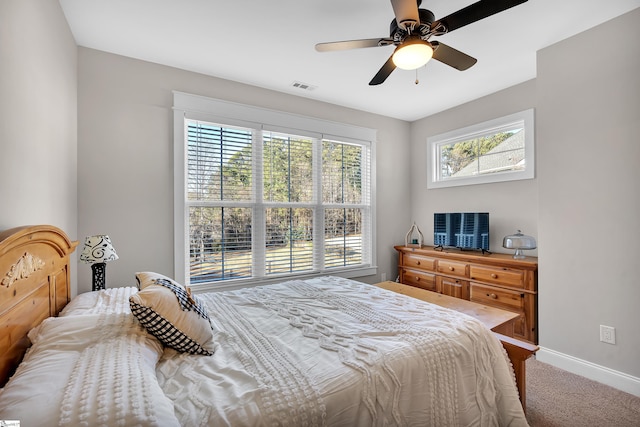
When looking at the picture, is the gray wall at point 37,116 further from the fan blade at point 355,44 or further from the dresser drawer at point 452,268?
the dresser drawer at point 452,268

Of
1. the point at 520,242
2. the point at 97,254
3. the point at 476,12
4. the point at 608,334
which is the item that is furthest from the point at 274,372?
the point at 520,242

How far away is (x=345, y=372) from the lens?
1170 millimetres

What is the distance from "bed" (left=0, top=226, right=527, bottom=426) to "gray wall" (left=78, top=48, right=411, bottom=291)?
90 cm

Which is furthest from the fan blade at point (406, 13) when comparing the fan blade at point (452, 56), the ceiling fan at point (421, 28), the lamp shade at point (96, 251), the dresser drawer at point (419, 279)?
the dresser drawer at point (419, 279)

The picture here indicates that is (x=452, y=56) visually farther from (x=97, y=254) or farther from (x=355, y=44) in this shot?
(x=97, y=254)

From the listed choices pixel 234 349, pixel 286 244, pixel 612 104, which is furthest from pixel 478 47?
pixel 234 349

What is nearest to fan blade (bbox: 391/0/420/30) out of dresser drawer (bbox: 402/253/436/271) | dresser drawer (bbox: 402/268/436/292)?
dresser drawer (bbox: 402/253/436/271)

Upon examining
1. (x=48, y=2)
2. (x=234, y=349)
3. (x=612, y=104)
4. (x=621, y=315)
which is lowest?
(x=621, y=315)

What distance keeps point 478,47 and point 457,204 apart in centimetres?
199

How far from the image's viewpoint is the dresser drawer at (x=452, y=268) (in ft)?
11.2

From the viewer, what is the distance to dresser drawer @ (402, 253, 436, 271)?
3.79m

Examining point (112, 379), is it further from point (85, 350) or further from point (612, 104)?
point (612, 104)

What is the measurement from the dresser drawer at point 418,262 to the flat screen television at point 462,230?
278 mm

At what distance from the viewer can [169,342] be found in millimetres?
1290
